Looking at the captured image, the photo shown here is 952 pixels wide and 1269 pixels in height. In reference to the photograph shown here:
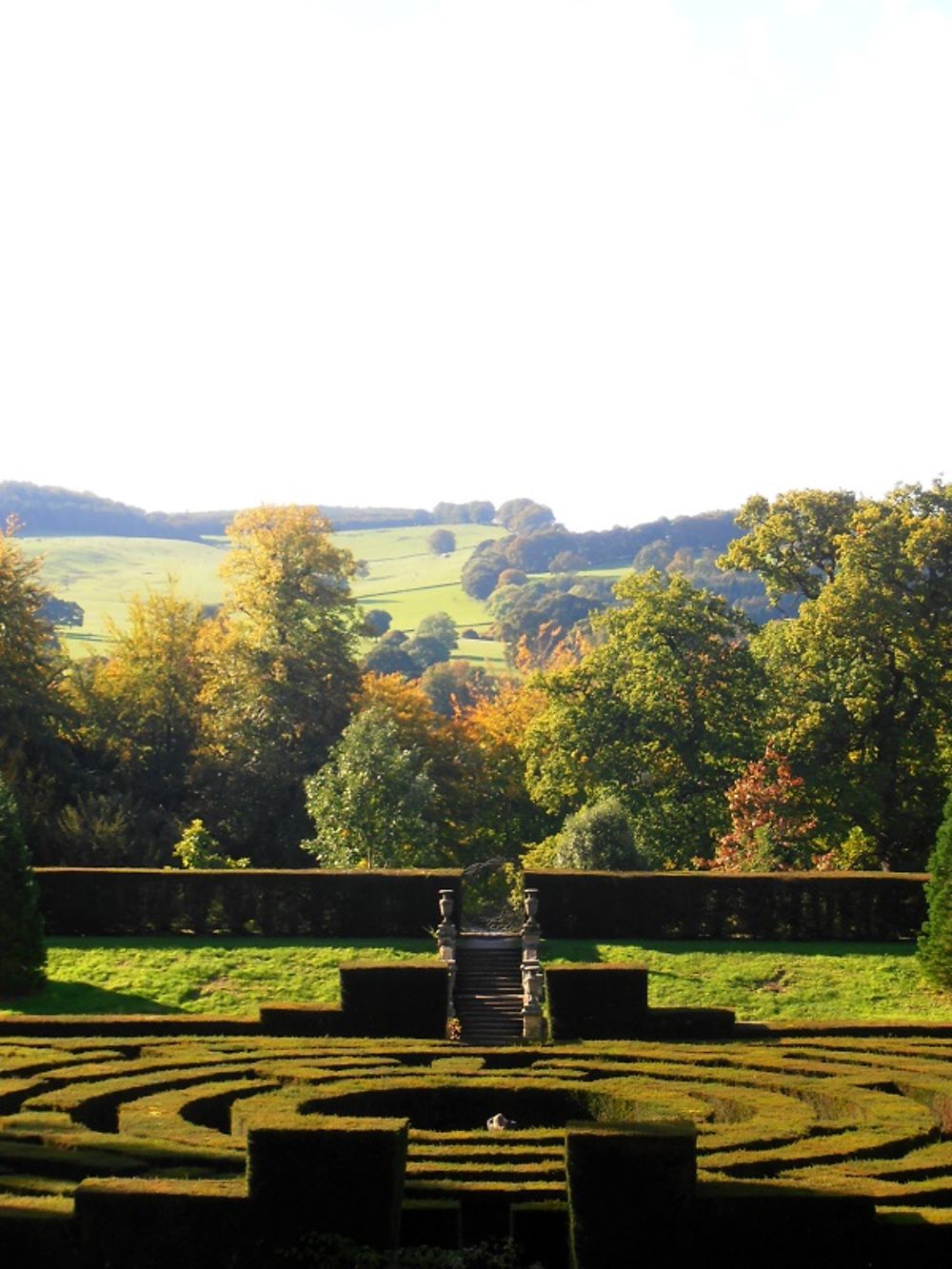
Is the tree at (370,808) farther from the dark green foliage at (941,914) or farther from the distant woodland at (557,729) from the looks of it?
the dark green foliage at (941,914)

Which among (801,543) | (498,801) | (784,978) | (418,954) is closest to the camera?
(784,978)

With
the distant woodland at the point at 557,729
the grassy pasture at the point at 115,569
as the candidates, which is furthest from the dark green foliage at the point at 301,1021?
the grassy pasture at the point at 115,569

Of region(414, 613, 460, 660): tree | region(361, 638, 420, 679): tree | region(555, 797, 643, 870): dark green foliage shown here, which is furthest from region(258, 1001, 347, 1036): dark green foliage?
region(414, 613, 460, 660): tree

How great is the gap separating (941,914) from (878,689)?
1862cm

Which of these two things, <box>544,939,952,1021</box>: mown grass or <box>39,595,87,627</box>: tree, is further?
<box>39,595,87,627</box>: tree

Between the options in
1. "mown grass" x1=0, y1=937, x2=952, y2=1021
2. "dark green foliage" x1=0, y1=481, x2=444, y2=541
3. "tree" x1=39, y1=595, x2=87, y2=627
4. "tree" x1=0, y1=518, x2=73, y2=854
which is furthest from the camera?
"dark green foliage" x1=0, y1=481, x2=444, y2=541

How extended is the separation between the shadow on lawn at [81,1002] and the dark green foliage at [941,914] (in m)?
14.7

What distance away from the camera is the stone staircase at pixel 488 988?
112 feet

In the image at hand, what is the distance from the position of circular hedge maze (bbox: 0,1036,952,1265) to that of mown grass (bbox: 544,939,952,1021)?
6.71 metres

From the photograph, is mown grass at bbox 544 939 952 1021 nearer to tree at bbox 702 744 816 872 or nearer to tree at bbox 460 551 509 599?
tree at bbox 702 744 816 872

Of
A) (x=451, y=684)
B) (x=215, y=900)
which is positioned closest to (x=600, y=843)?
(x=215, y=900)

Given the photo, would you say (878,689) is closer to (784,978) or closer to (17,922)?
(784,978)

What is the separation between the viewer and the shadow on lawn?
116 feet

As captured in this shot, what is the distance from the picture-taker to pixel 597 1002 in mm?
30328
